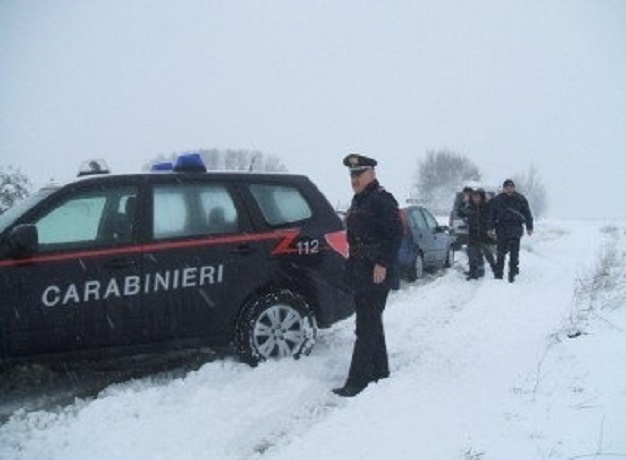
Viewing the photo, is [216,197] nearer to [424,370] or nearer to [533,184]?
[424,370]

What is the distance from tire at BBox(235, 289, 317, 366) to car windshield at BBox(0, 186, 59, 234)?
80.5 inches

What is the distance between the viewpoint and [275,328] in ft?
19.7

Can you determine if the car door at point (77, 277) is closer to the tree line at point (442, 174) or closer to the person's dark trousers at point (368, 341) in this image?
the person's dark trousers at point (368, 341)

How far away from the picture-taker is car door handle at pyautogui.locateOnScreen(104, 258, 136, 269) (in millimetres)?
5301

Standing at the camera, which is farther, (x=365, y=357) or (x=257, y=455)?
(x=365, y=357)

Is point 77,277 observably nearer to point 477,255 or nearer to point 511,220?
point 511,220

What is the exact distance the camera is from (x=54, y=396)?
522 centimetres

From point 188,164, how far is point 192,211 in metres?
0.52

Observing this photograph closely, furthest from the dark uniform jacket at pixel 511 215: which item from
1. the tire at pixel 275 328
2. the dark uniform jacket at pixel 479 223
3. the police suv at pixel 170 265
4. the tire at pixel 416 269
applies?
the tire at pixel 275 328

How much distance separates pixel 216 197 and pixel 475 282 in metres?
8.01

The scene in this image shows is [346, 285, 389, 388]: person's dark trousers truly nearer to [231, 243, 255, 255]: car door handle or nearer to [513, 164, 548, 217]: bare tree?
[231, 243, 255, 255]: car door handle

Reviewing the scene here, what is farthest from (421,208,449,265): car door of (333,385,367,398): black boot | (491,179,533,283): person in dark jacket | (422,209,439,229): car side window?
(333,385,367,398): black boot

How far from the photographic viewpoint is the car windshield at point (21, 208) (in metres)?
5.14

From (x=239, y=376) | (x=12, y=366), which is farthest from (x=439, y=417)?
(x=12, y=366)
